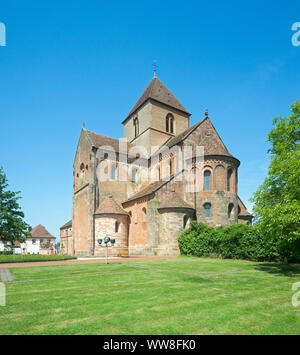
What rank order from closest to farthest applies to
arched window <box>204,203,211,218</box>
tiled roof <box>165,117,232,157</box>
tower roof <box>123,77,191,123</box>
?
arched window <box>204,203,211,218</box>, tiled roof <box>165,117,232,157</box>, tower roof <box>123,77,191,123</box>

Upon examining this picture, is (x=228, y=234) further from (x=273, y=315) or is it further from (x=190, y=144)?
(x=273, y=315)

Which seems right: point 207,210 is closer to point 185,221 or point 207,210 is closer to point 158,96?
point 185,221

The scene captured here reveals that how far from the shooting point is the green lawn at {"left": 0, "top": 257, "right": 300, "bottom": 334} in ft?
18.2

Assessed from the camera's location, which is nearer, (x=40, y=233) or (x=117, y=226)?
(x=117, y=226)

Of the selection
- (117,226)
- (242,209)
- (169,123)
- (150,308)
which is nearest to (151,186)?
(117,226)

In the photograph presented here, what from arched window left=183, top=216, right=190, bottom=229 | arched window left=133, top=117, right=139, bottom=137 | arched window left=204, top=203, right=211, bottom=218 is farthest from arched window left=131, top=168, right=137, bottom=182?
arched window left=204, top=203, right=211, bottom=218

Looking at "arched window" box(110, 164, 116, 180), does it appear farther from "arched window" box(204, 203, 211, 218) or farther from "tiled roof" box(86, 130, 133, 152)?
"arched window" box(204, 203, 211, 218)

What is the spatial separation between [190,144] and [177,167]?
3.39m

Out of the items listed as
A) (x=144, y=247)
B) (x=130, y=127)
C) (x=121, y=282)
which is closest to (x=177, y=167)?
(x=144, y=247)

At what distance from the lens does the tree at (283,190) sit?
42.9 feet

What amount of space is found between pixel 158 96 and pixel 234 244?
29.9m

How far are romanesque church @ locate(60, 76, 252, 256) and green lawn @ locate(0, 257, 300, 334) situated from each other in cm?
1903

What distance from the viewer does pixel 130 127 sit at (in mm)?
48562

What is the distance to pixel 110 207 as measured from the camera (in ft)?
112
